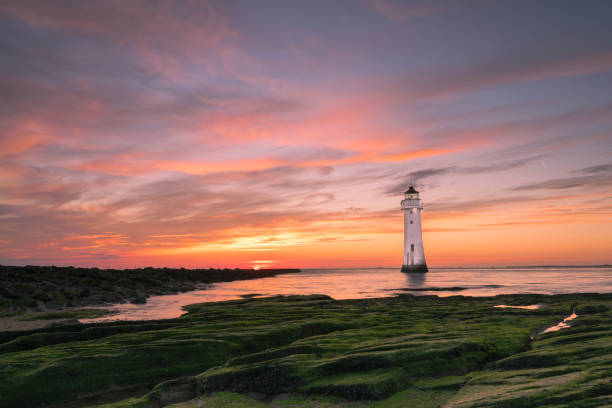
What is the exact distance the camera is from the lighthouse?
77.8 m

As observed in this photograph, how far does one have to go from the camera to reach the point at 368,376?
945 centimetres

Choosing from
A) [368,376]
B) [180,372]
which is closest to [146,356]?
[180,372]

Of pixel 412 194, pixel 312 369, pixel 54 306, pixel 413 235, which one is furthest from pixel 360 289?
pixel 312 369

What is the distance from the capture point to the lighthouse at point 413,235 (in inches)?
3063

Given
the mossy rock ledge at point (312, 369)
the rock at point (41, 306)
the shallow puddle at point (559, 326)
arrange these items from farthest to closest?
the rock at point (41, 306), the shallow puddle at point (559, 326), the mossy rock ledge at point (312, 369)

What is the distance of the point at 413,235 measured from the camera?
77.8 meters

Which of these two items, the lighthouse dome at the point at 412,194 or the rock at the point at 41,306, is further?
the lighthouse dome at the point at 412,194

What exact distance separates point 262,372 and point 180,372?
159 inches

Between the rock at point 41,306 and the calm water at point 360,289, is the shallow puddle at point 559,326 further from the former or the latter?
the rock at point 41,306

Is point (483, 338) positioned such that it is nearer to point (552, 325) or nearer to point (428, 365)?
point (428, 365)

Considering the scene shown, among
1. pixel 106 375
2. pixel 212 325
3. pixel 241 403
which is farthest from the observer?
pixel 212 325

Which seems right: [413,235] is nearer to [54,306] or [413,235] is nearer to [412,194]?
[412,194]

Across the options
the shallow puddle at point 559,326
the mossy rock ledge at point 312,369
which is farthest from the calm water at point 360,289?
the shallow puddle at point 559,326

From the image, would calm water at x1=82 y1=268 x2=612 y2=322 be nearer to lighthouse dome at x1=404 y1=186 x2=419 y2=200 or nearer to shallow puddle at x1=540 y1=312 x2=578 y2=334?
lighthouse dome at x1=404 y1=186 x2=419 y2=200
